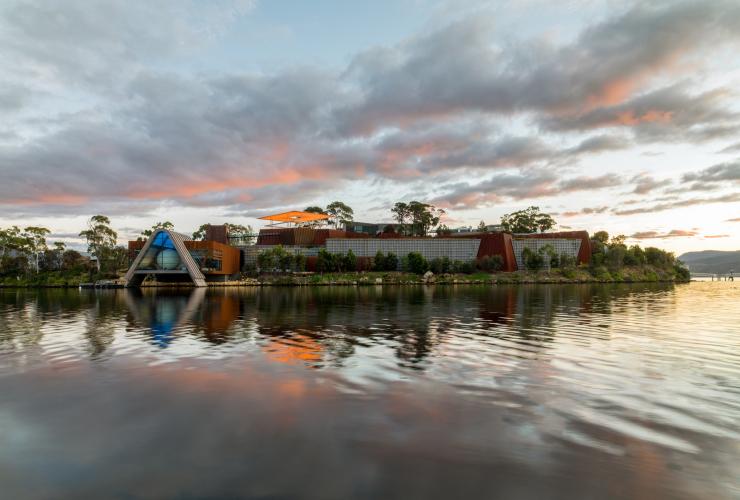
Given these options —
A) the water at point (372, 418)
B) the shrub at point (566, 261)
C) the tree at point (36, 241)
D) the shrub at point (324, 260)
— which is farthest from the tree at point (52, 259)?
the shrub at point (566, 261)

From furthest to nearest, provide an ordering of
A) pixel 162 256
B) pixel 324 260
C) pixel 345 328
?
pixel 324 260, pixel 162 256, pixel 345 328

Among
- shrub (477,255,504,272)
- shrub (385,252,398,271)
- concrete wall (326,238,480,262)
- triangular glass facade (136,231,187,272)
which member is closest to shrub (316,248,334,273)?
concrete wall (326,238,480,262)

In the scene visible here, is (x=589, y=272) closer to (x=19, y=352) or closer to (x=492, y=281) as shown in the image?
(x=492, y=281)

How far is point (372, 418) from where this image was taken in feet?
33.4

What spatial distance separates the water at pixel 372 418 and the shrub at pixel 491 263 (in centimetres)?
9617

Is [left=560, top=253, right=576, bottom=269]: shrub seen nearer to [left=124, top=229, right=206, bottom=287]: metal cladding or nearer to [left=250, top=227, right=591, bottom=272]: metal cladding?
[left=250, top=227, right=591, bottom=272]: metal cladding

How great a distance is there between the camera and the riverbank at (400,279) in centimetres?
10019

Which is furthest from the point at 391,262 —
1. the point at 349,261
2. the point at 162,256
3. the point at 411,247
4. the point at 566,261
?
the point at 162,256

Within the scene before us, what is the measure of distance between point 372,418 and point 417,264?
10543 cm

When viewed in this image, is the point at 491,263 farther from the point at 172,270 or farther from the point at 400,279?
the point at 172,270

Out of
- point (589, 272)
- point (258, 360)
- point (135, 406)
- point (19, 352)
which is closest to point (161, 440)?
point (135, 406)

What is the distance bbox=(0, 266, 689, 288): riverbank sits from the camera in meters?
100

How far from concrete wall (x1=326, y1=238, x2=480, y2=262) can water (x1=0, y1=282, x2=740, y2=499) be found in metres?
99.2

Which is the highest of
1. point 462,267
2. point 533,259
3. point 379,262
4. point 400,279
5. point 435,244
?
point 435,244
